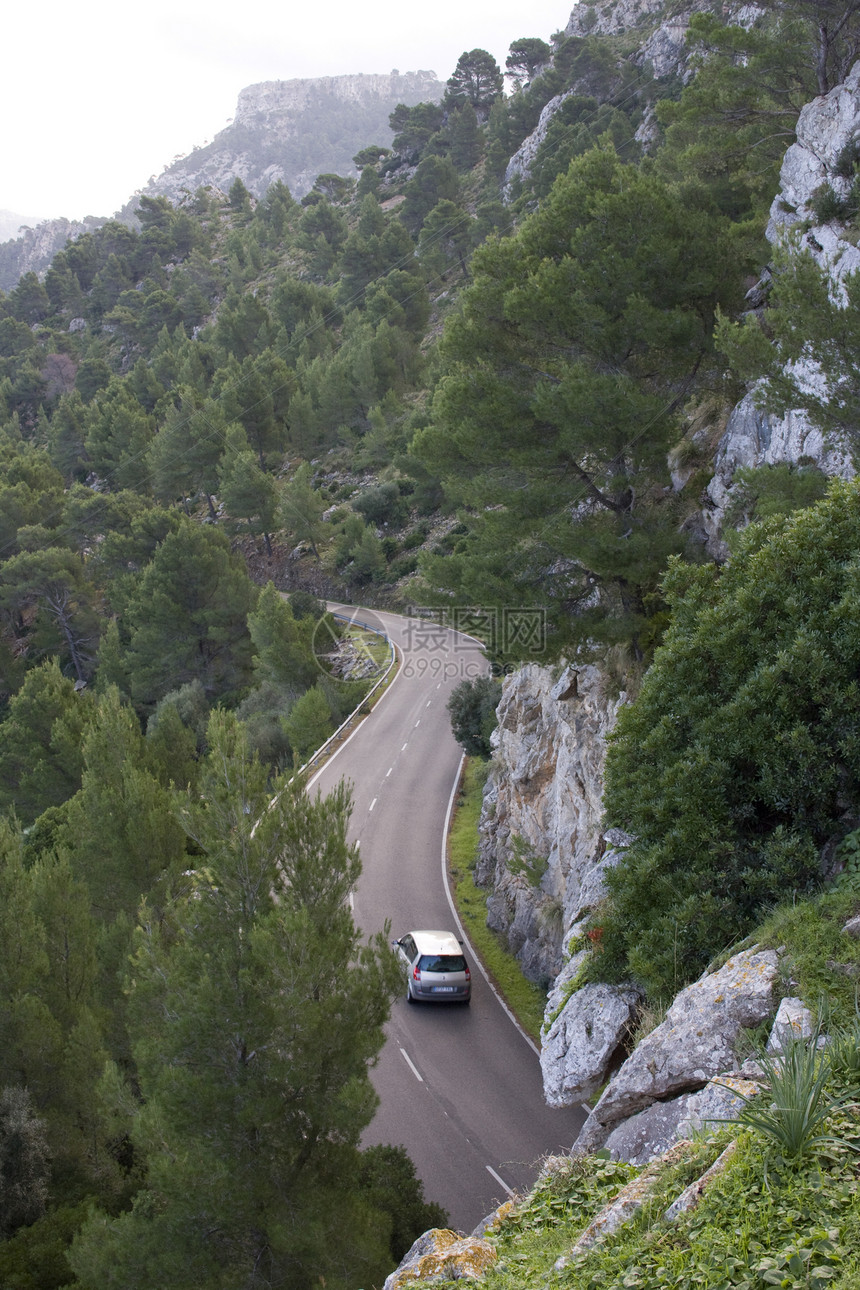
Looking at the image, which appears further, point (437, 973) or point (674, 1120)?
point (437, 973)

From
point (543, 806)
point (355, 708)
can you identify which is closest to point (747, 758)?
point (543, 806)

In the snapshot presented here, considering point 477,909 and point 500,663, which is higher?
point 500,663

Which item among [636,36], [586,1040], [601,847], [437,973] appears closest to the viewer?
[586,1040]

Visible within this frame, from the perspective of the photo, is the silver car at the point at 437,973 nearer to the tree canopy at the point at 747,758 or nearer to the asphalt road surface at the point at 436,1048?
the asphalt road surface at the point at 436,1048

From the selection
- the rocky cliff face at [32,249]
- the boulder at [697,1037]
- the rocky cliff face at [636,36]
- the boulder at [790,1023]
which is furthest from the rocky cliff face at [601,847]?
the rocky cliff face at [32,249]

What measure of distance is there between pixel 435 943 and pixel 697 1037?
11.0 meters

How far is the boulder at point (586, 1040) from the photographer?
7.59 metres

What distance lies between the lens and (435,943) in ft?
52.9

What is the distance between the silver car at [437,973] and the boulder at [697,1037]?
9.68m

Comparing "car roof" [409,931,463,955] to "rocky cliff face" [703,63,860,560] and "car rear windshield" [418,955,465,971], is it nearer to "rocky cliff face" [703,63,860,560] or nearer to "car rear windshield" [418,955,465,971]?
"car rear windshield" [418,955,465,971]

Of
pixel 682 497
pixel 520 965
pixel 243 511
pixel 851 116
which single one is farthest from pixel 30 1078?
pixel 243 511

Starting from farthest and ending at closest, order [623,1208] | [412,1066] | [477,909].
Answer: [477,909], [412,1066], [623,1208]

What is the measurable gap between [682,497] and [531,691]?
587 centimetres

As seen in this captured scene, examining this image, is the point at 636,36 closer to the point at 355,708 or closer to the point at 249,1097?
the point at 355,708
